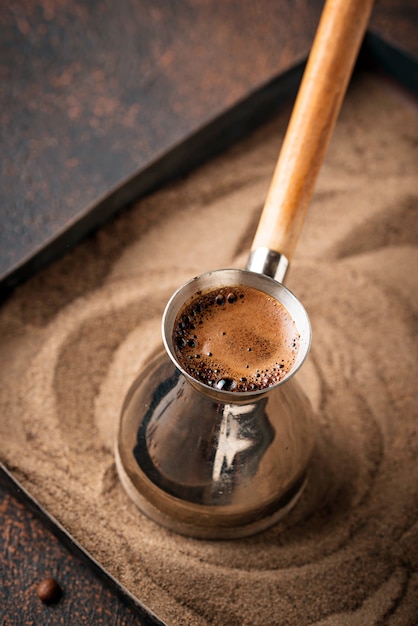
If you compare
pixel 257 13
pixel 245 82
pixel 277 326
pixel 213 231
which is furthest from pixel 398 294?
pixel 257 13

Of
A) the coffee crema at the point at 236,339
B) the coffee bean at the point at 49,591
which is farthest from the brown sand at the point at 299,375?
the coffee crema at the point at 236,339

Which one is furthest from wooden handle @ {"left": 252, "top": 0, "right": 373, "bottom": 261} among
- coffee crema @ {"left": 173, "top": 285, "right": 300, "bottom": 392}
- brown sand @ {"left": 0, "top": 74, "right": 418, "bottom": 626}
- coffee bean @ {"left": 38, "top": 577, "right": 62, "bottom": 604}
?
coffee bean @ {"left": 38, "top": 577, "right": 62, "bottom": 604}

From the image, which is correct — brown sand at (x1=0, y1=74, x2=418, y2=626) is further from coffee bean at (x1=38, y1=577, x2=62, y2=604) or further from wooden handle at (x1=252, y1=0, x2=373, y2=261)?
wooden handle at (x1=252, y1=0, x2=373, y2=261)

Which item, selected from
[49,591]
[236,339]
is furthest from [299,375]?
[49,591]

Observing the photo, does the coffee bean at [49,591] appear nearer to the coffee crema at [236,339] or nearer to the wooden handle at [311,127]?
→ the coffee crema at [236,339]

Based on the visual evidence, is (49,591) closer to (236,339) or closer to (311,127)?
(236,339)

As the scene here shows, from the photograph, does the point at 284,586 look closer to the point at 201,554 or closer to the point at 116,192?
the point at 201,554

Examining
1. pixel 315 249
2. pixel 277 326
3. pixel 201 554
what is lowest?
pixel 201 554

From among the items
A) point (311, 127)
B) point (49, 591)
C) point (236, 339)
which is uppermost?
point (311, 127)
